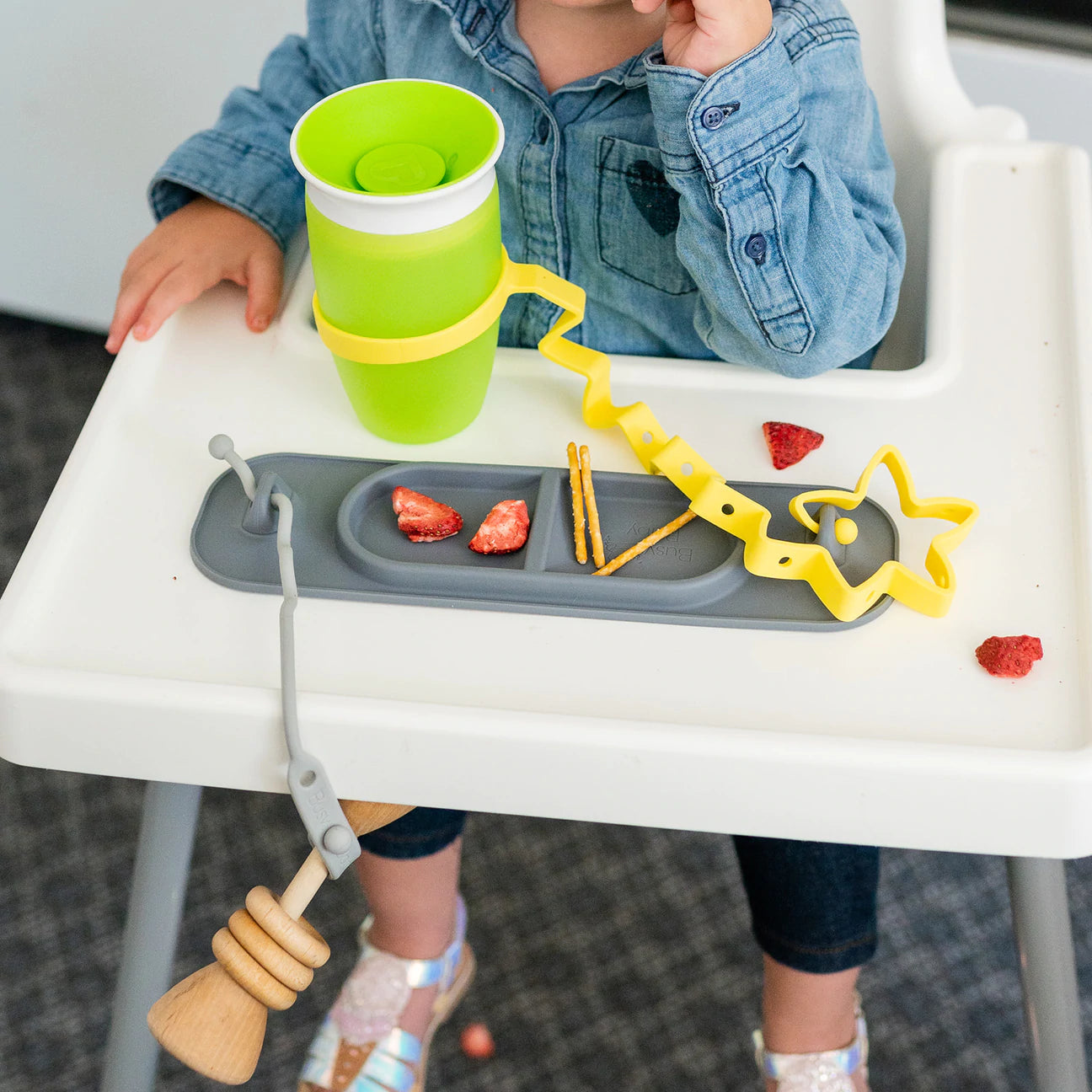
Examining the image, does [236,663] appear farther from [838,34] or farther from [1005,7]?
[1005,7]

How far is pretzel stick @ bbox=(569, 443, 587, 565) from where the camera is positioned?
56 cm

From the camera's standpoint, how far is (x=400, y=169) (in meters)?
0.56

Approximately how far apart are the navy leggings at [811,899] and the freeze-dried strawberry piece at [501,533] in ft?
0.99

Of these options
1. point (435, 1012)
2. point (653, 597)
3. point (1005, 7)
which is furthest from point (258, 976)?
point (1005, 7)

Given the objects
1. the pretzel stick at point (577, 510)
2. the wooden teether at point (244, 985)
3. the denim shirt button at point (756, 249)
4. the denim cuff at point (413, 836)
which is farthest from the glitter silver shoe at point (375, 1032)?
the denim shirt button at point (756, 249)

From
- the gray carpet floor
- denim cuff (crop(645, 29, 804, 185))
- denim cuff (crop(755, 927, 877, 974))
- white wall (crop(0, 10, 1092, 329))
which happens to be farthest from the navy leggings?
white wall (crop(0, 10, 1092, 329))

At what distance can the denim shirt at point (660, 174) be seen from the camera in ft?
1.96

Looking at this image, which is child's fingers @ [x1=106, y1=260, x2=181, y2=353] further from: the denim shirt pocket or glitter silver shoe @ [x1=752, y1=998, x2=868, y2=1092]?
glitter silver shoe @ [x1=752, y1=998, x2=868, y2=1092]

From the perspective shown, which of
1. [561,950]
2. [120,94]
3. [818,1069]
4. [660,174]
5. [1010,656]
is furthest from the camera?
[120,94]

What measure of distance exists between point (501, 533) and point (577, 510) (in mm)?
40

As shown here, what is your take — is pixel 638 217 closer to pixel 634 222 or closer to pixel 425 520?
pixel 634 222

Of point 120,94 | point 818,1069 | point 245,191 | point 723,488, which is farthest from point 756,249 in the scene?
point 120,94

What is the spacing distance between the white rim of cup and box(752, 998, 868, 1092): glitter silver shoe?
0.62m

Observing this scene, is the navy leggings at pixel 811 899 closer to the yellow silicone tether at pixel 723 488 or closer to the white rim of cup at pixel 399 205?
the yellow silicone tether at pixel 723 488
